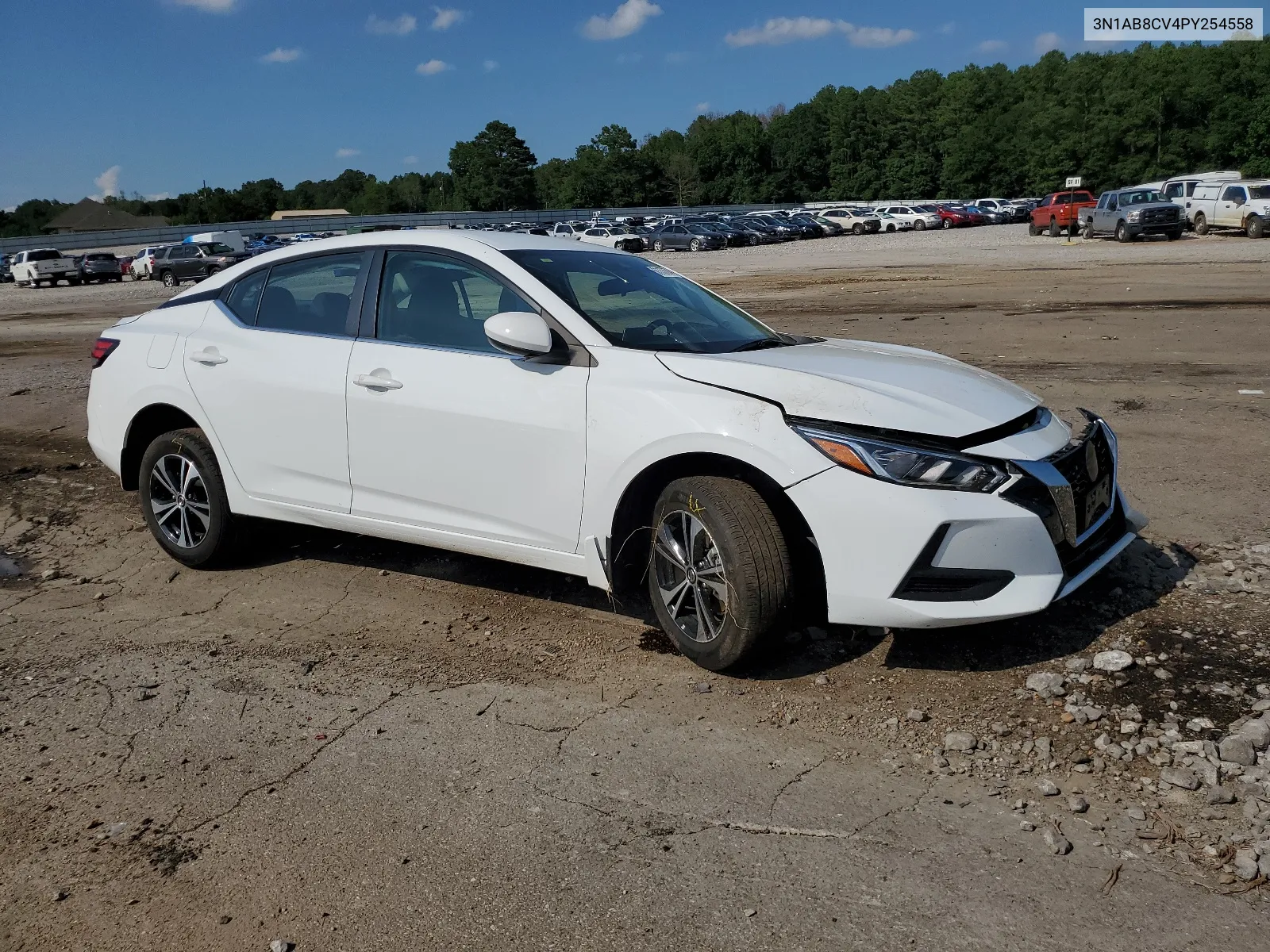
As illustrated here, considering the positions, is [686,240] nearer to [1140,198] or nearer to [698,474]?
[1140,198]

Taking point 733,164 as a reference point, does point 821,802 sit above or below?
below

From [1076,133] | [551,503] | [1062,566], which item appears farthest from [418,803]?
[1076,133]

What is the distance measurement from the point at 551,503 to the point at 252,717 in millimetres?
1399

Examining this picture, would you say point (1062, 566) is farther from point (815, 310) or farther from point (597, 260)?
A: point (815, 310)

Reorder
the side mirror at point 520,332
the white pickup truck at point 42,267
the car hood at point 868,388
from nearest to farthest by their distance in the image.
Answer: the car hood at point 868,388, the side mirror at point 520,332, the white pickup truck at point 42,267

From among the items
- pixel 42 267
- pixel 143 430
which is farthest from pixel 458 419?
pixel 42 267

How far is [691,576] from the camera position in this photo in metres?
4.25

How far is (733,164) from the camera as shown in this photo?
458ft

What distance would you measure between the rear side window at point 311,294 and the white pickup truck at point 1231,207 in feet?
121

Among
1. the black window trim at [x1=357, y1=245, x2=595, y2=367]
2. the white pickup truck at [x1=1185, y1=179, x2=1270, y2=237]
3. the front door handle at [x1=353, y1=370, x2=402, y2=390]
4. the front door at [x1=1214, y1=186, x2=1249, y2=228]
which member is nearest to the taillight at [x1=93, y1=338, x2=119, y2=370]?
the black window trim at [x1=357, y1=245, x2=595, y2=367]

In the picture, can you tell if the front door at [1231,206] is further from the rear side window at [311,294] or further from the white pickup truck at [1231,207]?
the rear side window at [311,294]

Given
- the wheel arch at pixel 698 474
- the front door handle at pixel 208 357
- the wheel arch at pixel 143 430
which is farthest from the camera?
the wheel arch at pixel 143 430

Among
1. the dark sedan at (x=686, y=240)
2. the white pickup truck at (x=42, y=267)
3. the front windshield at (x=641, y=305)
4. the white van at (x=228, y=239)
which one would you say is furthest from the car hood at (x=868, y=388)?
the white pickup truck at (x=42, y=267)

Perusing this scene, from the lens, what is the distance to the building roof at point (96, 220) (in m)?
133
